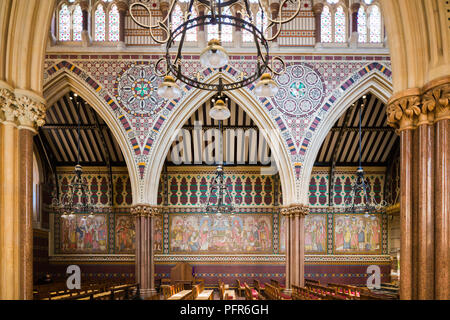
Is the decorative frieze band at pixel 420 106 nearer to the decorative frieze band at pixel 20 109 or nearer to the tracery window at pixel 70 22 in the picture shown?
the decorative frieze band at pixel 20 109

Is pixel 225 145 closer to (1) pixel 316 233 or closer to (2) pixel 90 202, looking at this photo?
(1) pixel 316 233

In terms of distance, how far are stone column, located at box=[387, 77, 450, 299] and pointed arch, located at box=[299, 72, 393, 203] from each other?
9480 millimetres

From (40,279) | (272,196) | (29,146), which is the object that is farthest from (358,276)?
(29,146)

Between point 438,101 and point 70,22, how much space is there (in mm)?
13790

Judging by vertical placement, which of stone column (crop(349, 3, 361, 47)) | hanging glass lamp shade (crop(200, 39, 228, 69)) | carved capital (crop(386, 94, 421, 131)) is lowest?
carved capital (crop(386, 94, 421, 131))

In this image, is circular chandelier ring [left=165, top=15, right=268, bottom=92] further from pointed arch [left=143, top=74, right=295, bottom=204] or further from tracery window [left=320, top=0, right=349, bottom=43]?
tracery window [left=320, top=0, right=349, bottom=43]

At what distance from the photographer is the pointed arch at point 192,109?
15.1 meters

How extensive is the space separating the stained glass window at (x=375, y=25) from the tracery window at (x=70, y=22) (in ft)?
34.7

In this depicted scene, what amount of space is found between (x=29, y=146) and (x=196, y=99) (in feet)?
31.8

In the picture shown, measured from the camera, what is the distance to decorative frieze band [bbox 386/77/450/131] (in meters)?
5.02

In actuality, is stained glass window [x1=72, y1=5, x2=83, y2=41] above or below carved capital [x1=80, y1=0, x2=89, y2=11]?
below

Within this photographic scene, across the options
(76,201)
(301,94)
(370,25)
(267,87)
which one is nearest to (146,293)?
(76,201)

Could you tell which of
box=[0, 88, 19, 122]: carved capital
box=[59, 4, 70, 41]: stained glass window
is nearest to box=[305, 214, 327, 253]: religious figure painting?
box=[59, 4, 70, 41]: stained glass window

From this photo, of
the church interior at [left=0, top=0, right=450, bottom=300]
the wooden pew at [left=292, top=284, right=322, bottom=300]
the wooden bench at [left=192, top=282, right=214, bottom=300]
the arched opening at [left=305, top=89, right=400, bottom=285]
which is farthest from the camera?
the arched opening at [left=305, top=89, right=400, bottom=285]
